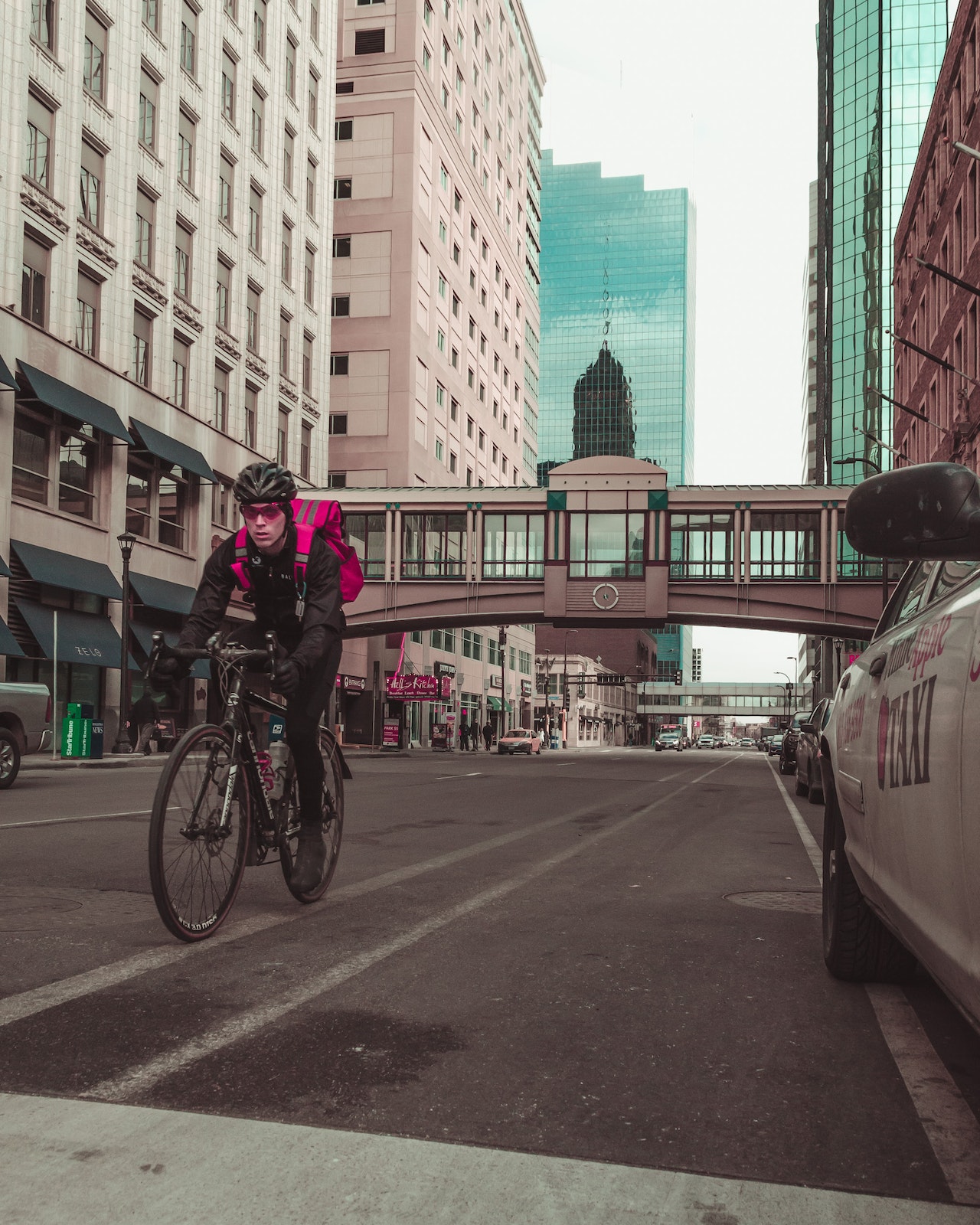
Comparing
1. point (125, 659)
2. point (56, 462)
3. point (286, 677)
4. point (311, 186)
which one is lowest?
point (286, 677)

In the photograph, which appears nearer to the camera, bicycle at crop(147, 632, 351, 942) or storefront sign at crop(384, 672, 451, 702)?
bicycle at crop(147, 632, 351, 942)

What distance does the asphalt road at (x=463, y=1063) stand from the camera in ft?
8.29

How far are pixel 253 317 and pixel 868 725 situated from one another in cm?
4126

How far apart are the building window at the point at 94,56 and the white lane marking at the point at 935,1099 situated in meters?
32.3

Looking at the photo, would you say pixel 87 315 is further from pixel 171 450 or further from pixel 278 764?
pixel 278 764

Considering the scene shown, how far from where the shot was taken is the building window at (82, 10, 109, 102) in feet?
100

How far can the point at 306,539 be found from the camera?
201 inches

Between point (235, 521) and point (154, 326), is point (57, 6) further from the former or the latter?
point (235, 521)

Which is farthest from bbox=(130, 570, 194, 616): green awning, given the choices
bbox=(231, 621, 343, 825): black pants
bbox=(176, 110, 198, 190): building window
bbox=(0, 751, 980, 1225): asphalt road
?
bbox=(231, 621, 343, 825): black pants

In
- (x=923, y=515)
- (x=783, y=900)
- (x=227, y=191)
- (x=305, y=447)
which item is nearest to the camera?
(x=923, y=515)

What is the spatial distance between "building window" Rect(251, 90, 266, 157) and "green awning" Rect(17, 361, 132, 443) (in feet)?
52.0

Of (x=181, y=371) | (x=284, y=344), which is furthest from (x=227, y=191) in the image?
(x=181, y=371)

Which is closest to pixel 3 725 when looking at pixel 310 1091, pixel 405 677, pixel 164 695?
pixel 164 695

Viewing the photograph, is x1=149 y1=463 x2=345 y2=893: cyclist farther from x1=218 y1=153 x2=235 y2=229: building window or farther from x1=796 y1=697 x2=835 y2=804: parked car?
x1=218 y1=153 x2=235 y2=229: building window
